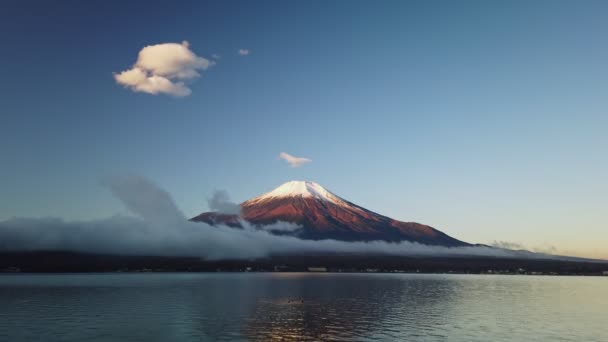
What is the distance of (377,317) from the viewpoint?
260ft

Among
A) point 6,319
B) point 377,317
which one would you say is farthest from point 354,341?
point 6,319

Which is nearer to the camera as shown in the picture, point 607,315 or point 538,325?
point 538,325

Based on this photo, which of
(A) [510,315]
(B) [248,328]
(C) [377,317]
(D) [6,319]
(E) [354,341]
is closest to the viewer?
(E) [354,341]

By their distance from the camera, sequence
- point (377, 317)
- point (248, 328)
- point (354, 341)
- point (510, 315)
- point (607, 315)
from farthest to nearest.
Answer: point (607, 315) → point (510, 315) → point (377, 317) → point (248, 328) → point (354, 341)

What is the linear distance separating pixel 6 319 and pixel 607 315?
104363 mm

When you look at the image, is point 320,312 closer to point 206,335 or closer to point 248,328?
point 248,328

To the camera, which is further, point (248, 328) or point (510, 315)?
point (510, 315)

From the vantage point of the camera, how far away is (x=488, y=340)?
191ft

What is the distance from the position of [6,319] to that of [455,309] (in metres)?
77.7

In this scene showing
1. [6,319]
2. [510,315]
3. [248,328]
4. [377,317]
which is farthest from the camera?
[510,315]

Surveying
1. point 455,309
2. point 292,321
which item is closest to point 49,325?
point 292,321

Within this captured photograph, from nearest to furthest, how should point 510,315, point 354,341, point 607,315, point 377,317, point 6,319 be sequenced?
point 354,341 < point 6,319 < point 377,317 < point 510,315 < point 607,315

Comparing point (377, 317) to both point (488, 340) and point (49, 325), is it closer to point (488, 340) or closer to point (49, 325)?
point (488, 340)

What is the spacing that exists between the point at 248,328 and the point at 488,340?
100 ft
